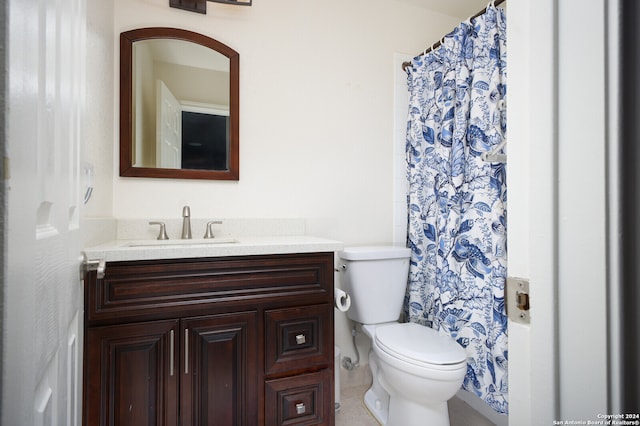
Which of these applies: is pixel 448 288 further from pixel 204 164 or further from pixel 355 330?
pixel 204 164

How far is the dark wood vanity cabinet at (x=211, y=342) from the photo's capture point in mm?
1066

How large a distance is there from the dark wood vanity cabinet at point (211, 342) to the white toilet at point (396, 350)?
32 cm

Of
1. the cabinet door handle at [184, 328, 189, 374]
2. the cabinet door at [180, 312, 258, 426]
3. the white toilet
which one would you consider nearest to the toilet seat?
the white toilet

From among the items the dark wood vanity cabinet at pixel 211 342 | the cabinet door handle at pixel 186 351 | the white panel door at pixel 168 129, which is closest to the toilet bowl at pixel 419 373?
the dark wood vanity cabinet at pixel 211 342

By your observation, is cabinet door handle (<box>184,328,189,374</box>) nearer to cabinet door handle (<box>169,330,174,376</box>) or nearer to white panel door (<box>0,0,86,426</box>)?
cabinet door handle (<box>169,330,174,376</box>)

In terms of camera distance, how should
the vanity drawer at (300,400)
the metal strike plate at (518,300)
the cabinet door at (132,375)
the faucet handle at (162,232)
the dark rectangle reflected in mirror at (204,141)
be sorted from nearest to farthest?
the metal strike plate at (518,300)
the cabinet door at (132,375)
the vanity drawer at (300,400)
the faucet handle at (162,232)
the dark rectangle reflected in mirror at (204,141)

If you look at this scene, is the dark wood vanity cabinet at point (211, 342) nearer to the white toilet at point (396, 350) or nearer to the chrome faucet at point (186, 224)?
the white toilet at point (396, 350)

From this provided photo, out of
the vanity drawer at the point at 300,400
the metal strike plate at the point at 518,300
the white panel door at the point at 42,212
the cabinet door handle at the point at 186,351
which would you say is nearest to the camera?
the white panel door at the point at 42,212

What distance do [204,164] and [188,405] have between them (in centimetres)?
115

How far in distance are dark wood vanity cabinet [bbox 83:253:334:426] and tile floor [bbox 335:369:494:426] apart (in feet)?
1.19

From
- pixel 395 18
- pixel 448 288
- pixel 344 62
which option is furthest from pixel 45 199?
pixel 395 18

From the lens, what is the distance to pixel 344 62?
1957 millimetres

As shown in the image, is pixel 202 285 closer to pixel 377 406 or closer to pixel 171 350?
pixel 171 350

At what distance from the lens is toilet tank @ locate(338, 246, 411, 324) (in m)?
1.72
